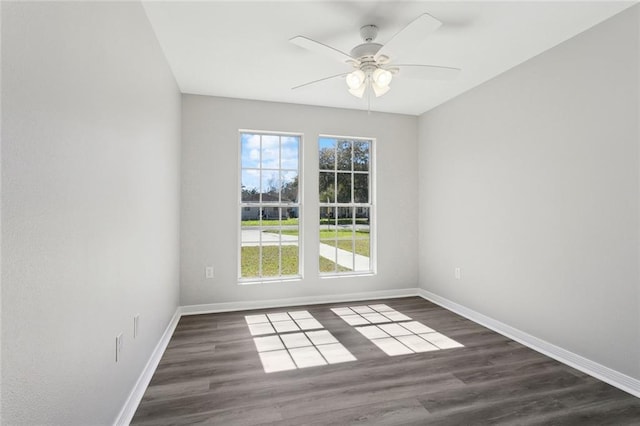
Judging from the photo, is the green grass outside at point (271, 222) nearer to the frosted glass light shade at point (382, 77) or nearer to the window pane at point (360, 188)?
the window pane at point (360, 188)

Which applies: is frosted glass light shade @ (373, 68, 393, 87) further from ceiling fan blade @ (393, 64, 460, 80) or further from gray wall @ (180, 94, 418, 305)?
gray wall @ (180, 94, 418, 305)

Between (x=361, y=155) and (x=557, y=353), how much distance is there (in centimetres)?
308

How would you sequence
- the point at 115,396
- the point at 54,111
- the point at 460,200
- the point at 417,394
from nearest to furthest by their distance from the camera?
the point at 54,111
the point at 115,396
the point at 417,394
the point at 460,200

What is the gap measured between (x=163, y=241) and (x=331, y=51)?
2108 mm

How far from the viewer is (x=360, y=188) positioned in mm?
4602

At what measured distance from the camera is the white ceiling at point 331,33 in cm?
222

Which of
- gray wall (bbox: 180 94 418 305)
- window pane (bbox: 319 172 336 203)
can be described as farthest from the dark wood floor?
window pane (bbox: 319 172 336 203)

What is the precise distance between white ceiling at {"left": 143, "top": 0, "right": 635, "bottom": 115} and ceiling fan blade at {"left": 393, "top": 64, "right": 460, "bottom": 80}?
0.15 m

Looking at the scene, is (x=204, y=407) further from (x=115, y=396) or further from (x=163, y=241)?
(x=163, y=241)

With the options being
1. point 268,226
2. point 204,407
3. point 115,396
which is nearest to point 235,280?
point 268,226

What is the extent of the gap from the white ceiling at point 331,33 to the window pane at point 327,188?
126cm

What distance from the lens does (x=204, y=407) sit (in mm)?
2020

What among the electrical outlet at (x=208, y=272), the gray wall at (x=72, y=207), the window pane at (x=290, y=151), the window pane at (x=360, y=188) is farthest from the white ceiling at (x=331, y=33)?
the electrical outlet at (x=208, y=272)

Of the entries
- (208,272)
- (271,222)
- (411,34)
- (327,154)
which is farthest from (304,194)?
(411,34)
